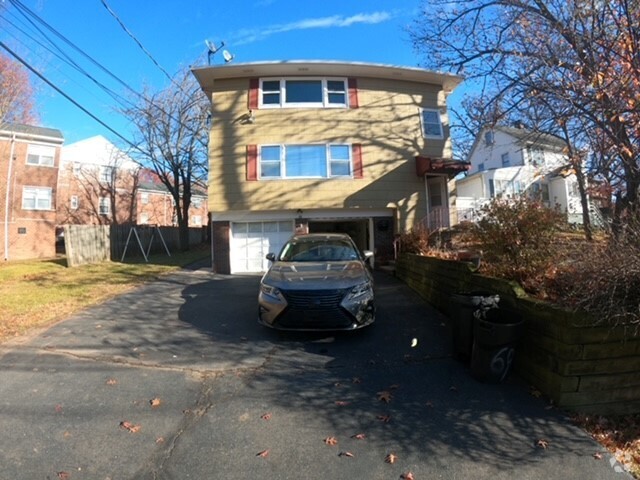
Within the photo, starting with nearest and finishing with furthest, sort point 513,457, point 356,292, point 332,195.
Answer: point 513,457, point 356,292, point 332,195

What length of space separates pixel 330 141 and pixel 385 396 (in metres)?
12.3

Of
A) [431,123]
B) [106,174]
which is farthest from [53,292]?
[106,174]

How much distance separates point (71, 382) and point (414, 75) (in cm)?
1559

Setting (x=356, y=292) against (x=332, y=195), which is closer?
(x=356, y=292)

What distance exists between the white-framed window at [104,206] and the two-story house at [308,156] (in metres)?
24.4

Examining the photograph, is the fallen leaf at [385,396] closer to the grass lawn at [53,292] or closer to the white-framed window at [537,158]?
the grass lawn at [53,292]

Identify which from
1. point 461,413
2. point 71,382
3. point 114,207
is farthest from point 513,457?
point 114,207

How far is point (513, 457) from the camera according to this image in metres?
3.15

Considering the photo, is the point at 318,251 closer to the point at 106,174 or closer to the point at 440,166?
the point at 440,166

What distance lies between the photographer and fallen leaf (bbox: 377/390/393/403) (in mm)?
4082

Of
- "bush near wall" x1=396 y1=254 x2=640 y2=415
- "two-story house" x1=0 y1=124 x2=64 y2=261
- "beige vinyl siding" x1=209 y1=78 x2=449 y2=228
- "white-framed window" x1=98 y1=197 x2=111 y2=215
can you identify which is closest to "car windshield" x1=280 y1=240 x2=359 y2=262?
"bush near wall" x1=396 y1=254 x2=640 y2=415

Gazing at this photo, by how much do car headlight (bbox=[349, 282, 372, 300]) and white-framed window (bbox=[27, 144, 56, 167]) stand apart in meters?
29.7

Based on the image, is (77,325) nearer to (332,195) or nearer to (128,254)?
(332,195)

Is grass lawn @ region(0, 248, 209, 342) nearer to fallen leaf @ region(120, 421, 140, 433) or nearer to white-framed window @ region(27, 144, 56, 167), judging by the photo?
fallen leaf @ region(120, 421, 140, 433)
